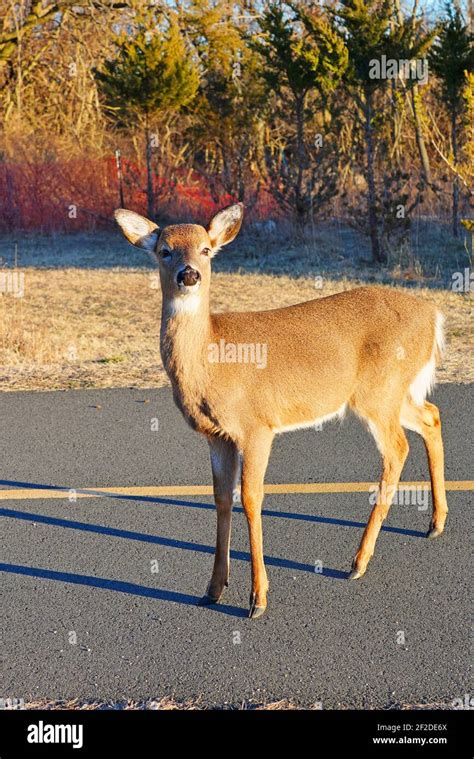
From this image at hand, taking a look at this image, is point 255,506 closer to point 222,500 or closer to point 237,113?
point 222,500

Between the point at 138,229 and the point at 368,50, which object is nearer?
the point at 138,229

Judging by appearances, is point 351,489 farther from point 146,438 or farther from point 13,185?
point 13,185

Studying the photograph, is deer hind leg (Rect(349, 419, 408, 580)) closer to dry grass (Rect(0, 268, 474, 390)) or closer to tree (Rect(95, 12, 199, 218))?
dry grass (Rect(0, 268, 474, 390))

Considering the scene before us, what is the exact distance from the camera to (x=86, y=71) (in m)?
28.0

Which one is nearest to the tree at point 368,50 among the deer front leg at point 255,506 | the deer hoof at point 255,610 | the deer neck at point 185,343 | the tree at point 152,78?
the tree at point 152,78

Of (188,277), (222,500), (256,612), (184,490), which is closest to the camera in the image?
(188,277)

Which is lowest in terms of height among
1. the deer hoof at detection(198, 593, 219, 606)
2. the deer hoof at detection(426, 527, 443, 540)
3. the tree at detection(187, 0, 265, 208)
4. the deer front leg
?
the deer hoof at detection(198, 593, 219, 606)

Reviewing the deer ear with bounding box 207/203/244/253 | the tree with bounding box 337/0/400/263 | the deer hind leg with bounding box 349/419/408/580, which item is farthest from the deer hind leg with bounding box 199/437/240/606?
the tree with bounding box 337/0/400/263

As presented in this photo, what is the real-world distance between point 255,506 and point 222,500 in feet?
0.91

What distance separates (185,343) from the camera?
4.50 m

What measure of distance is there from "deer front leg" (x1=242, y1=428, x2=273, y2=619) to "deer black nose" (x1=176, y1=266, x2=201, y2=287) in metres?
0.81

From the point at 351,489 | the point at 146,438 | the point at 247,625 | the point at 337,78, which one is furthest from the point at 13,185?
the point at 247,625

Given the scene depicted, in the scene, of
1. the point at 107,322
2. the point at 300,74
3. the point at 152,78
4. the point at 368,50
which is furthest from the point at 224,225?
the point at 152,78

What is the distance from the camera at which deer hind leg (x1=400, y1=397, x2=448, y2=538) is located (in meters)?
5.25
